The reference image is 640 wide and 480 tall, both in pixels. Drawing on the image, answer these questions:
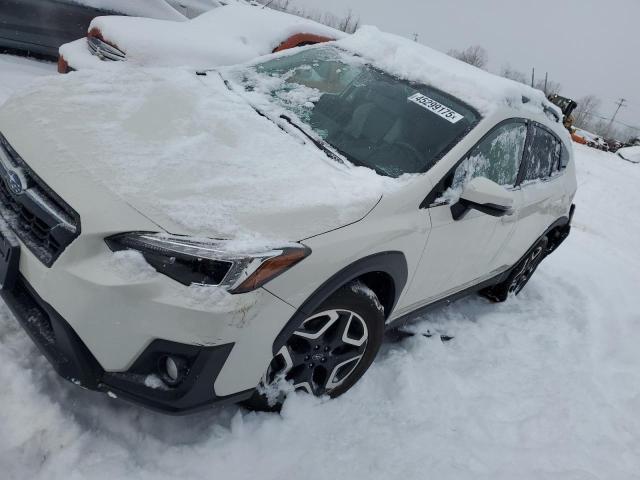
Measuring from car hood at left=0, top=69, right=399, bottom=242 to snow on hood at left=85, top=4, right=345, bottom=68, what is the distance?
108 inches

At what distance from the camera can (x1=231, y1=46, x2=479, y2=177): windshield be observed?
278cm

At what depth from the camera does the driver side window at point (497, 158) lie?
2.81 m

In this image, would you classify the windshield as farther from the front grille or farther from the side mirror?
the front grille

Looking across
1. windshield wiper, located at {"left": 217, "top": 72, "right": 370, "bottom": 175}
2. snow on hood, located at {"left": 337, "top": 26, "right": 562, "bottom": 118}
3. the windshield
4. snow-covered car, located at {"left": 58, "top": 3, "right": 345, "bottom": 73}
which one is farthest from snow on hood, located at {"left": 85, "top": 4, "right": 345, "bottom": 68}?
windshield wiper, located at {"left": 217, "top": 72, "right": 370, "bottom": 175}

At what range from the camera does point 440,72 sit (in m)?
3.21

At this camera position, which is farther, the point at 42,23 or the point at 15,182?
the point at 42,23

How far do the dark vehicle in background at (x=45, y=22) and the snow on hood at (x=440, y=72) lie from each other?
15.0 ft

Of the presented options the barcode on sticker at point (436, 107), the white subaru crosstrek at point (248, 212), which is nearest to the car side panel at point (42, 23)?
the white subaru crosstrek at point (248, 212)

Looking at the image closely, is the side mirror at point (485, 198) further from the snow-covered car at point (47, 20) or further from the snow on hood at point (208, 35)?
the snow-covered car at point (47, 20)

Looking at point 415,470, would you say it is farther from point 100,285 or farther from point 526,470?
point 100,285

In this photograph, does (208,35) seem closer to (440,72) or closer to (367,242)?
(440,72)

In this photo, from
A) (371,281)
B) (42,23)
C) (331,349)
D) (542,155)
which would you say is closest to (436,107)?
(371,281)

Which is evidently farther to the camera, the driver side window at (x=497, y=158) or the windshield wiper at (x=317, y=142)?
the driver side window at (x=497, y=158)

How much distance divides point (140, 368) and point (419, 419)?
158 cm
